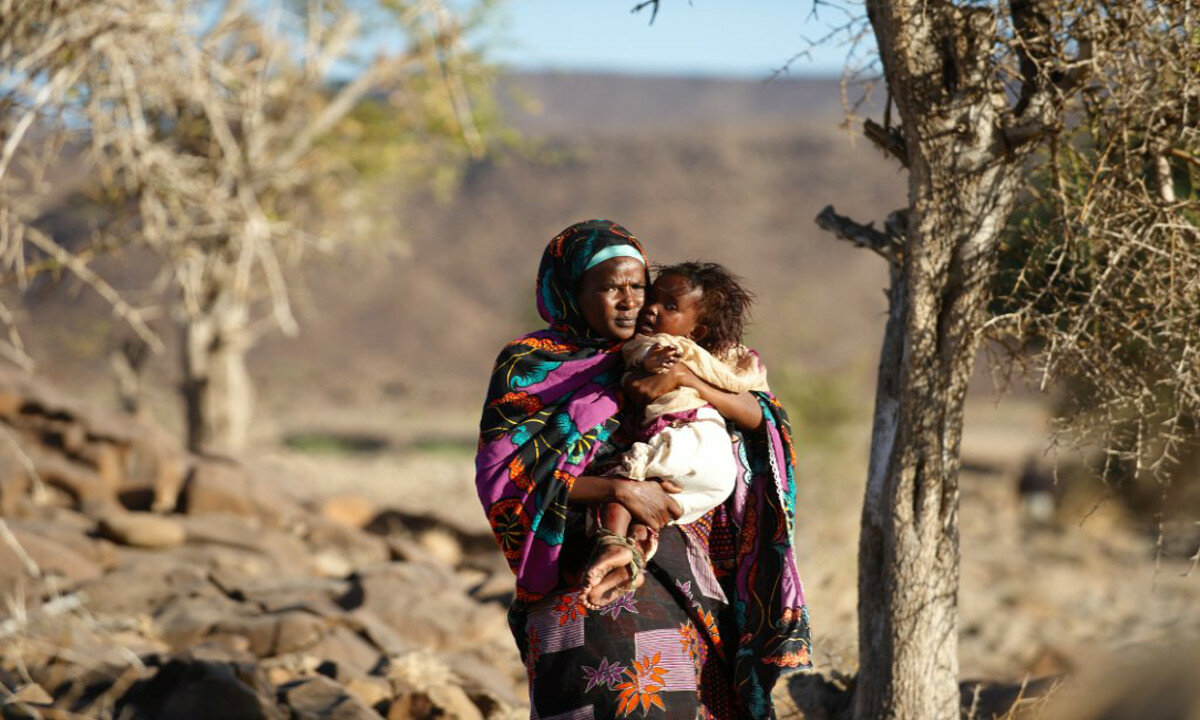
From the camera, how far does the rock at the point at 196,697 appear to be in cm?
425

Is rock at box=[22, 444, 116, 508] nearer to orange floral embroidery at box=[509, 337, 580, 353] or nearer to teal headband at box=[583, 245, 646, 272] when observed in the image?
orange floral embroidery at box=[509, 337, 580, 353]

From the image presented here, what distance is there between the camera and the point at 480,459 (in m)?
2.73

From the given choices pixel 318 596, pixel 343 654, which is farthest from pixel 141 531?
pixel 343 654

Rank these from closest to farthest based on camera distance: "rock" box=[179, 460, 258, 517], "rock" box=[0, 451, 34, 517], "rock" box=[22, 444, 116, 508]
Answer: "rock" box=[0, 451, 34, 517] < "rock" box=[22, 444, 116, 508] < "rock" box=[179, 460, 258, 517]

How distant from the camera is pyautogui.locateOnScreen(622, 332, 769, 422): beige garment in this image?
2678 millimetres

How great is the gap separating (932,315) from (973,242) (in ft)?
0.86

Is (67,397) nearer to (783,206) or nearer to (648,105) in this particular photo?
(783,206)

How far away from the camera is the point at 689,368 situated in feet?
8.82

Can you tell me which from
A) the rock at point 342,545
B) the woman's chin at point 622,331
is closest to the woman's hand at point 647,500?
the woman's chin at point 622,331

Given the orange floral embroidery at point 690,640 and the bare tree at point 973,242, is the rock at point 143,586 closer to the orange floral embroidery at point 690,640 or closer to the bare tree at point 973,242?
the bare tree at point 973,242

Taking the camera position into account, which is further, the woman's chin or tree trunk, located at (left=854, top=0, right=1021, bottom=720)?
tree trunk, located at (left=854, top=0, right=1021, bottom=720)

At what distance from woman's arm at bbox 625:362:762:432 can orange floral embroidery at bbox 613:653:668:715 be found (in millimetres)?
590

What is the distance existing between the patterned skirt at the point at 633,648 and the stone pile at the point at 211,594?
1.84 metres

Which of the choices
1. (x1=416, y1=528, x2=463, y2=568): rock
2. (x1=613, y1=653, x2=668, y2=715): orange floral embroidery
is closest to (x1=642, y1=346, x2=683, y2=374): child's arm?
(x1=613, y1=653, x2=668, y2=715): orange floral embroidery
